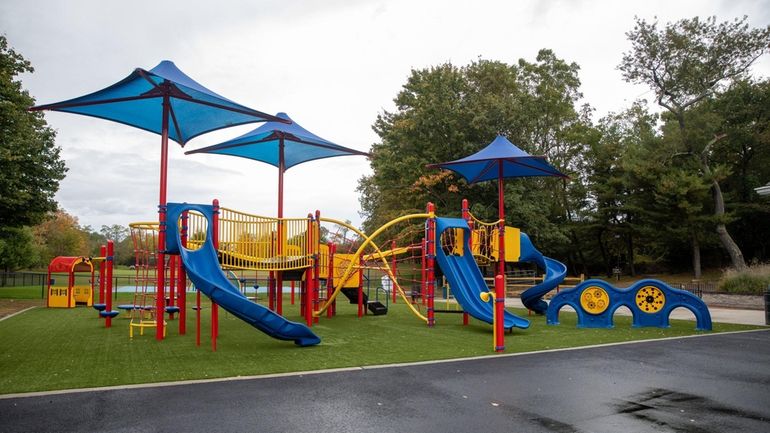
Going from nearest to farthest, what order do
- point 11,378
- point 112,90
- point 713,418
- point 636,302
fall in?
point 713,418
point 11,378
point 112,90
point 636,302

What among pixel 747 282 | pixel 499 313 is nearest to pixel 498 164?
pixel 499 313

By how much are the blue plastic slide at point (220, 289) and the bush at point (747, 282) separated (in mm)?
18865

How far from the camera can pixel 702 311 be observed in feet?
41.4

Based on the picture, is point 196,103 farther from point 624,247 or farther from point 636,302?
point 624,247

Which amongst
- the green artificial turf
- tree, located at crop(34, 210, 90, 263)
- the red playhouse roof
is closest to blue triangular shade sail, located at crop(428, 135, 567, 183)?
the red playhouse roof

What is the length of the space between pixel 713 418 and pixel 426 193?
2640cm

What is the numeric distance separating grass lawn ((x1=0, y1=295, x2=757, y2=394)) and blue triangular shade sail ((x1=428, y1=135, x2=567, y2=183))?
447cm

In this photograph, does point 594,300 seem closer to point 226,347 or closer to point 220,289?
point 226,347

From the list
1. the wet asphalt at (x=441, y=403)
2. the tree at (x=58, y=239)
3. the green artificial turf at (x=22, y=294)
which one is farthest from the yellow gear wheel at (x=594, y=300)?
the tree at (x=58, y=239)

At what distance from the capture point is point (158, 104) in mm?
11961

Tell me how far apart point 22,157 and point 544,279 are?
735 inches

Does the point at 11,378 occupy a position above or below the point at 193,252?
below

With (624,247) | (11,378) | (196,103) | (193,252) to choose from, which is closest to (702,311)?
(193,252)

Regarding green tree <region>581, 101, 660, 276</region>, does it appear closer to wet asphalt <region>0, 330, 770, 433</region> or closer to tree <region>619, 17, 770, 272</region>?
tree <region>619, 17, 770, 272</region>
